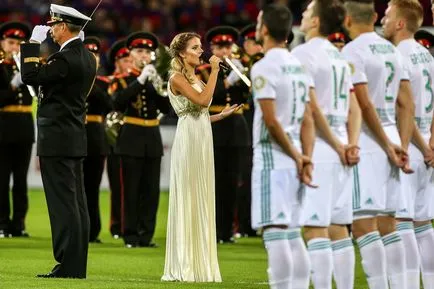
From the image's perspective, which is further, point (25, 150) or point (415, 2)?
point (25, 150)

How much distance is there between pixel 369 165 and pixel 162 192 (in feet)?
46.2

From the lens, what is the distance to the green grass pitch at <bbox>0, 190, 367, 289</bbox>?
30.8 feet

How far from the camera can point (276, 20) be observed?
7168mm

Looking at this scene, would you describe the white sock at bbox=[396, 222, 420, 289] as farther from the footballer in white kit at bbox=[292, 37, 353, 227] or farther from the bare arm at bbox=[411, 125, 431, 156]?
the footballer in white kit at bbox=[292, 37, 353, 227]

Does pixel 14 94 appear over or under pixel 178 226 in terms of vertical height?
over

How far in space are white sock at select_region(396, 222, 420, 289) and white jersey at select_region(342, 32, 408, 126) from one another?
0.75 metres

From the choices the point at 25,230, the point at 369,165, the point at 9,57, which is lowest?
the point at 25,230

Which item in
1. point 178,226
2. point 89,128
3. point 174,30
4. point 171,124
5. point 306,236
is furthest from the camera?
point 174,30

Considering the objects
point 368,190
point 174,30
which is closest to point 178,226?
point 368,190

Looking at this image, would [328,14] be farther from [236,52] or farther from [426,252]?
[236,52]

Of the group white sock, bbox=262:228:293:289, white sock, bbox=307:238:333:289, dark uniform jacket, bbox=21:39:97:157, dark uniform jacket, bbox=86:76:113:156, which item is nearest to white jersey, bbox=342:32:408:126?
white sock, bbox=307:238:333:289

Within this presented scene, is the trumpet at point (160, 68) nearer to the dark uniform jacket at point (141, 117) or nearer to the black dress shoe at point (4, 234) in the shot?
the dark uniform jacket at point (141, 117)

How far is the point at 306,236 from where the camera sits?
7422mm

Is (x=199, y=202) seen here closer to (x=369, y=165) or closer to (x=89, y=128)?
(x=369, y=165)
